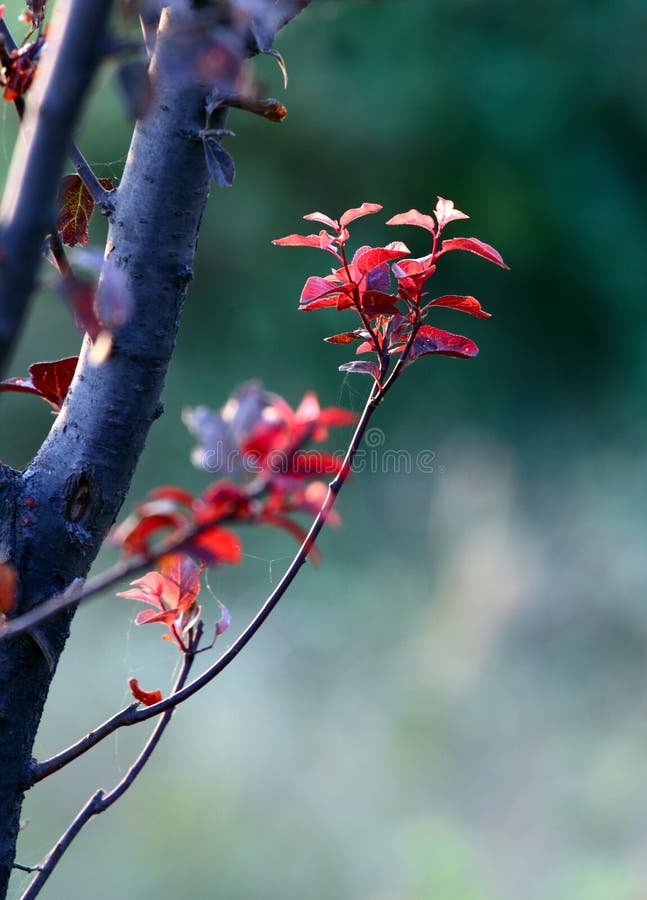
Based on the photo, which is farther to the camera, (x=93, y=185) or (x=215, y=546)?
(x=93, y=185)

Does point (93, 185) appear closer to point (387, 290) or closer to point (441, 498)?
point (387, 290)

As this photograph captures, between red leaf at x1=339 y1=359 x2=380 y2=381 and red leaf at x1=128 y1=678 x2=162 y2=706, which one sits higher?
red leaf at x1=339 y1=359 x2=380 y2=381

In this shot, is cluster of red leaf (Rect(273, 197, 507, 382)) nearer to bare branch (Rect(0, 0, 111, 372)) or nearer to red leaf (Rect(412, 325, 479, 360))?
red leaf (Rect(412, 325, 479, 360))

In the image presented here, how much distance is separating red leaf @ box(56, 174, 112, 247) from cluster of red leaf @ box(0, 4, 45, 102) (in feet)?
0.40

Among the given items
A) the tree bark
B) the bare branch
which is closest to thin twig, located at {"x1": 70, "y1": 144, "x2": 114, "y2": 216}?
the tree bark

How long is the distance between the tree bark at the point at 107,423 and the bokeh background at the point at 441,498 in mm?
142

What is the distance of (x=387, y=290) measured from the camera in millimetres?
505

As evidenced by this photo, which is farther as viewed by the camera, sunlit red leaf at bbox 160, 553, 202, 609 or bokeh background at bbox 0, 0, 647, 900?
bokeh background at bbox 0, 0, 647, 900

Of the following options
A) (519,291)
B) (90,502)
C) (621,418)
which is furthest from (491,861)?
(519,291)

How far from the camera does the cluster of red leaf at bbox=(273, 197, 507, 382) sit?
0.50m

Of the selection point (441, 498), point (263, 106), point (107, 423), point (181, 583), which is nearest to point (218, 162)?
point (263, 106)

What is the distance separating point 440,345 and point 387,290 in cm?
5

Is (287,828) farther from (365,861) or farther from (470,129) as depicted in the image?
(470,129)

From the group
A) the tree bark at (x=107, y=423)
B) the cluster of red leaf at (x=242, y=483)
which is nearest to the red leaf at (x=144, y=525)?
the cluster of red leaf at (x=242, y=483)
